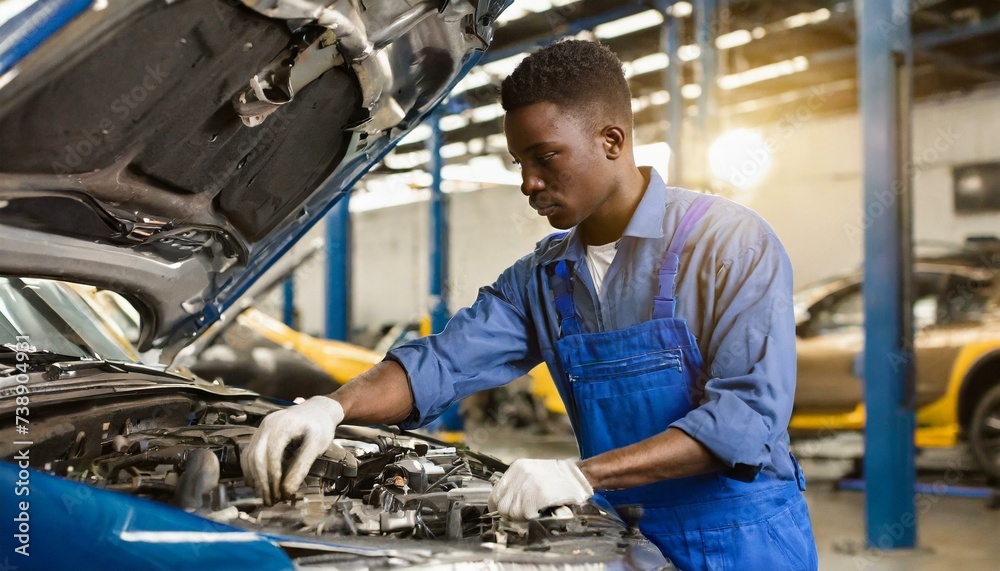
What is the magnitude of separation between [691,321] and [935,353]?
4.40 m

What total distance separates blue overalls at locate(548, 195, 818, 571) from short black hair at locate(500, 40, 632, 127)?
367 mm

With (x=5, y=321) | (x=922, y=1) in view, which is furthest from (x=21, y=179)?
(x=922, y=1)

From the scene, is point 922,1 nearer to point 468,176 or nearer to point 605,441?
point 605,441

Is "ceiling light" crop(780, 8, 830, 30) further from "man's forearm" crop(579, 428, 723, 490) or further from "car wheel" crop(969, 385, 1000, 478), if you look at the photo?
"man's forearm" crop(579, 428, 723, 490)

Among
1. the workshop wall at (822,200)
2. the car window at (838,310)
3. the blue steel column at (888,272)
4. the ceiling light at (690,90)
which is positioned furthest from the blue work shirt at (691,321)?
the ceiling light at (690,90)

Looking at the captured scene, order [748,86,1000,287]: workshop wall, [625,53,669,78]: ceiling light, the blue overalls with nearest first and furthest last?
the blue overalls < [625,53,669,78]: ceiling light < [748,86,1000,287]: workshop wall

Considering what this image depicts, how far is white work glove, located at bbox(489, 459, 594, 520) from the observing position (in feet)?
4.57

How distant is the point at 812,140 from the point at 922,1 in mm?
4338

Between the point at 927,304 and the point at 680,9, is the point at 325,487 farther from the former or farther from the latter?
the point at 680,9

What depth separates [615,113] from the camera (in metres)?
1.77

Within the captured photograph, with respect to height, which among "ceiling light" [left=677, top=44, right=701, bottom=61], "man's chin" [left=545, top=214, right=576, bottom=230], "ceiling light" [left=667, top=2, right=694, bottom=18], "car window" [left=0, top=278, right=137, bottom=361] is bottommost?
"car window" [left=0, top=278, right=137, bottom=361]

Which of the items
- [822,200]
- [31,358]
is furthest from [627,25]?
[31,358]

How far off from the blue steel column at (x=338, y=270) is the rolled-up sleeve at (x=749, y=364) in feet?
19.7

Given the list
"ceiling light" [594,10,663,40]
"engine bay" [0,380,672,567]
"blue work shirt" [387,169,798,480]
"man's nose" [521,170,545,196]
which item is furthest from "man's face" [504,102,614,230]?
"ceiling light" [594,10,663,40]
